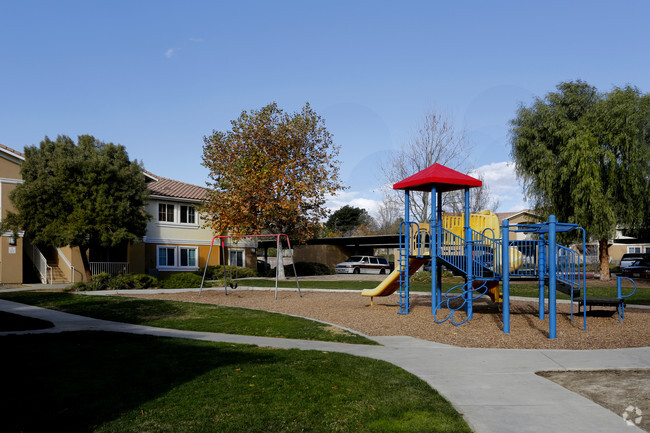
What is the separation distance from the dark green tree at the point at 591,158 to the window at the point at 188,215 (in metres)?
22.0

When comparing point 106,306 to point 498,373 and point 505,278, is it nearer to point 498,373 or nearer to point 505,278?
point 505,278

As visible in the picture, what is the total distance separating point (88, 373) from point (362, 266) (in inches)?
1451

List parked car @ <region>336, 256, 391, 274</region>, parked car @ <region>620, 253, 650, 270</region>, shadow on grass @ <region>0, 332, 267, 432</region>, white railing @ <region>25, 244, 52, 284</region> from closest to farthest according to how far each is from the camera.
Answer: shadow on grass @ <region>0, 332, 267, 432</region> < white railing @ <region>25, 244, 52, 284</region> < parked car @ <region>620, 253, 650, 270</region> < parked car @ <region>336, 256, 391, 274</region>

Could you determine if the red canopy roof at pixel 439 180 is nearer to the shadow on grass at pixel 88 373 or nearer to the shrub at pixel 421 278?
the shadow on grass at pixel 88 373

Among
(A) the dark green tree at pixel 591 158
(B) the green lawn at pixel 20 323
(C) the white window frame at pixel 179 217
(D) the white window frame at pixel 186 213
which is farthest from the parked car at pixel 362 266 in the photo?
(B) the green lawn at pixel 20 323

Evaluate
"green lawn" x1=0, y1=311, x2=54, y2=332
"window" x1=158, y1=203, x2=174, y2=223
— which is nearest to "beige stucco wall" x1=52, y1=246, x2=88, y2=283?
"window" x1=158, y1=203, x2=174, y2=223

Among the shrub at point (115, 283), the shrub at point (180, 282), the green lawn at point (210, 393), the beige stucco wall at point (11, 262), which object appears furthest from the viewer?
the beige stucco wall at point (11, 262)

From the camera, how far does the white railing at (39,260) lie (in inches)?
1203

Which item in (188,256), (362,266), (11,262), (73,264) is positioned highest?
(11,262)

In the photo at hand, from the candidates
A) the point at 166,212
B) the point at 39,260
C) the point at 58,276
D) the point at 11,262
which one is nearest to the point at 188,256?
the point at 166,212

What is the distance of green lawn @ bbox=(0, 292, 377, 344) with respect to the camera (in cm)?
1295

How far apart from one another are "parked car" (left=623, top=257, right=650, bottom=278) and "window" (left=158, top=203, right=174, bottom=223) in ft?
106

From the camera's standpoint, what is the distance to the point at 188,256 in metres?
38.2

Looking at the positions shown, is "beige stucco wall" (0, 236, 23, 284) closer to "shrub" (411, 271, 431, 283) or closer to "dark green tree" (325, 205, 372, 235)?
"shrub" (411, 271, 431, 283)
